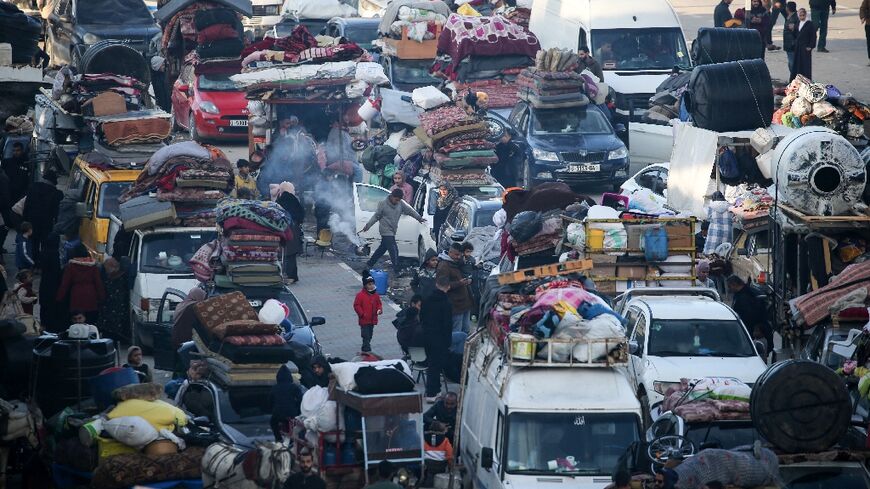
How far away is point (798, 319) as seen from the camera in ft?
61.3

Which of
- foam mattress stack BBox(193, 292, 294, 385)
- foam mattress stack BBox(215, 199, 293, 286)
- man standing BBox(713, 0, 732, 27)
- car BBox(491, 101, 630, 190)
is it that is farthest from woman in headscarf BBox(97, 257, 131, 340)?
man standing BBox(713, 0, 732, 27)

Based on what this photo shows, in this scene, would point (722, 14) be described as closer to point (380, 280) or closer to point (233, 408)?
point (380, 280)

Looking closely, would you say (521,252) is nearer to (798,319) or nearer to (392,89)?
(798,319)

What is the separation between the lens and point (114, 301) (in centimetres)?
2166

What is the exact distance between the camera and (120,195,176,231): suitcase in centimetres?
2197

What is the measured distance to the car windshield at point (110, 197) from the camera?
24.1m

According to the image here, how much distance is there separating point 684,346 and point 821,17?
23.5 m

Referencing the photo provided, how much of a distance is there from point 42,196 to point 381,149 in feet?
20.6

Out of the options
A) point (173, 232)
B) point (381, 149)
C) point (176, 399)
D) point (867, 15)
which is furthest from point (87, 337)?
point (867, 15)

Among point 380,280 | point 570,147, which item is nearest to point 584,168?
point 570,147

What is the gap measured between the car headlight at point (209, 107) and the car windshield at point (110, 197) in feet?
31.8

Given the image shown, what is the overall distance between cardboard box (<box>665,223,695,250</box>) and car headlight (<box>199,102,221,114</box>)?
15958 millimetres

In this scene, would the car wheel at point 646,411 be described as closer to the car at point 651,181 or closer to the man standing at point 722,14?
the car at point 651,181

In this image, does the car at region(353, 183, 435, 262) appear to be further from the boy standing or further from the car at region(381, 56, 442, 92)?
the car at region(381, 56, 442, 92)
